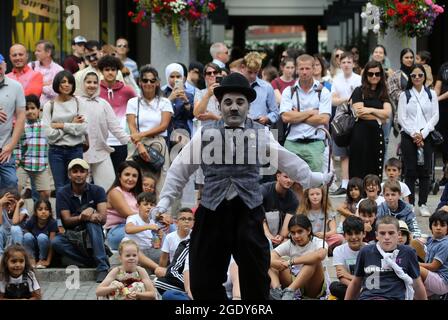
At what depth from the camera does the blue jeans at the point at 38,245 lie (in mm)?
11523

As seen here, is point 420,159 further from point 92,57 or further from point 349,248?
point 92,57

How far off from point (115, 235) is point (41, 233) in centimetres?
73

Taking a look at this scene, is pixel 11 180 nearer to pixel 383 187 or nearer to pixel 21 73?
pixel 21 73

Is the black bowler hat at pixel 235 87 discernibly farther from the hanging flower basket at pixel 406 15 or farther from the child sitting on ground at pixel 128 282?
the hanging flower basket at pixel 406 15

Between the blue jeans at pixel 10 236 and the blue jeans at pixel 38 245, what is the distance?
0.63 feet

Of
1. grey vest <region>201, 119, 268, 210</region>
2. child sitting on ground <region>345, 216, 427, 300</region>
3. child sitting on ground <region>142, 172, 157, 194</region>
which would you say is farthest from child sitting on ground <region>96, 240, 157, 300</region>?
child sitting on ground <region>142, 172, 157, 194</region>

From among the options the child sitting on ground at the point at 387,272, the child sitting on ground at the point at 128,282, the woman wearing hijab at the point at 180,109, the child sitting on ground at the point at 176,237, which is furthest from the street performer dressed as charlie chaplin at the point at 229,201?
the woman wearing hijab at the point at 180,109

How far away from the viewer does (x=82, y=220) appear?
11594 millimetres

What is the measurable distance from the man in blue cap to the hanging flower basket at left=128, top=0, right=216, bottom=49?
4.79 metres

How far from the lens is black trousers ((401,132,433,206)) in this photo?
46.0ft

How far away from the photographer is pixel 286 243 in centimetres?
1088

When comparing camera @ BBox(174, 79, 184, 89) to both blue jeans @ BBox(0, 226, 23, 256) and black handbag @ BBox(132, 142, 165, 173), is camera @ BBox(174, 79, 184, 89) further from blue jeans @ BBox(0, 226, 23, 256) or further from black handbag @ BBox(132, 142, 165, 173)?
blue jeans @ BBox(0, 226, 23, 256)

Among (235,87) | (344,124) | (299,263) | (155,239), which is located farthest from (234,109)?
(344,124)

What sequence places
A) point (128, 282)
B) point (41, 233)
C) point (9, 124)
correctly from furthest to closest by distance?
1. point (9, 124)
2. point (41, 233)
3. point (128, 282)
